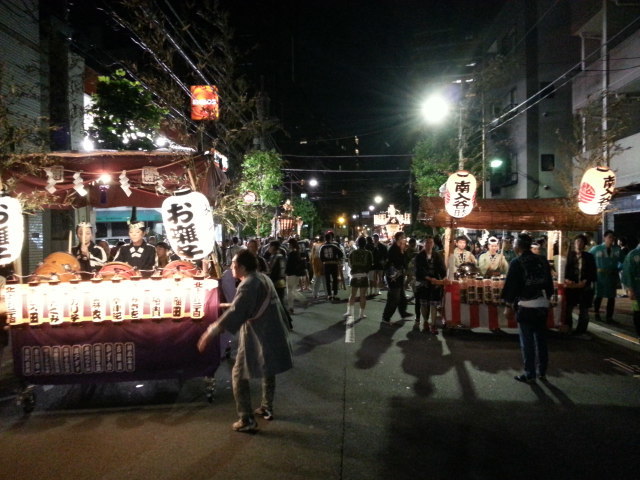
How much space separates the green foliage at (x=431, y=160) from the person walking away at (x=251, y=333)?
24.1 meters

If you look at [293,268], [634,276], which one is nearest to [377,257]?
[293,268]

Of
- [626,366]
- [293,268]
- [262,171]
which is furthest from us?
[262,171]

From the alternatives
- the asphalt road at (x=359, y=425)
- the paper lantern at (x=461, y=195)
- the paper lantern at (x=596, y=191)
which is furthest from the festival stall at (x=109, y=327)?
the paper lantern at (x=596, y=191)

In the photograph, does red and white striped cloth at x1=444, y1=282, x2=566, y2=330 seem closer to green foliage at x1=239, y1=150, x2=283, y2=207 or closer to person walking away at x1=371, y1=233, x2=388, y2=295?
person walking away at x1=371, y1=233, x2=388, y2=295

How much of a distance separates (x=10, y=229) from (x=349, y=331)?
6.61 m

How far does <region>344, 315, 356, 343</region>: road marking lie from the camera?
9.34 metres

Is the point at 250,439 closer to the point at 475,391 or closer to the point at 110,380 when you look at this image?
the point at 110,380

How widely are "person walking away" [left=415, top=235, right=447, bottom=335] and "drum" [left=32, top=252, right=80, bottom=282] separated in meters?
6.66

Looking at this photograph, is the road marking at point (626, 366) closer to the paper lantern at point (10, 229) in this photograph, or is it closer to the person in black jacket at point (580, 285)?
the person in black jacket at point (580, 285)

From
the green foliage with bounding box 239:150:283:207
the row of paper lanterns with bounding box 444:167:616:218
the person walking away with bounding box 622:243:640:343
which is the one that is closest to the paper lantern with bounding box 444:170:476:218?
the row of paper lanterns with bounding box 444:167:616:218

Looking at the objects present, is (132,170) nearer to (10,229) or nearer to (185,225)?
(185,225)

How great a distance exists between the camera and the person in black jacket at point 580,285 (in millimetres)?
9430

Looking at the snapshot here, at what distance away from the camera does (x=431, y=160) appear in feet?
93.1

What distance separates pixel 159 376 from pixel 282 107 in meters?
39.7
